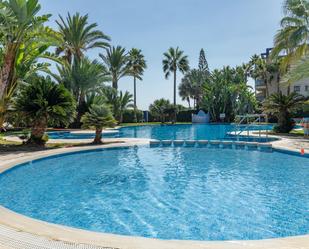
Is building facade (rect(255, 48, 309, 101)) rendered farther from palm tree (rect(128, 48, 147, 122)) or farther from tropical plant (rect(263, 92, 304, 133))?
tropical plant (rect(263, 92, 304, 133))

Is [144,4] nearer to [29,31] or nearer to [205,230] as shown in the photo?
[29,31]

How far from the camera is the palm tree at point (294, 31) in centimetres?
2022

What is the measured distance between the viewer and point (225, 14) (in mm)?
19828

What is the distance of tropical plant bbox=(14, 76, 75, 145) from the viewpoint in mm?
15039

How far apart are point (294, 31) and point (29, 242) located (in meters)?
22.2

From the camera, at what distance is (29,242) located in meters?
3.80

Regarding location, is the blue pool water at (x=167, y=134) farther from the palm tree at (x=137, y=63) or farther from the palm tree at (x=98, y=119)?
the palm tree at (x=137, y=63)

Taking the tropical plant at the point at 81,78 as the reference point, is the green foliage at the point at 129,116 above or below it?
below

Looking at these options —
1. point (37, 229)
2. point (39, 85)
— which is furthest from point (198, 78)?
point (37, 229)

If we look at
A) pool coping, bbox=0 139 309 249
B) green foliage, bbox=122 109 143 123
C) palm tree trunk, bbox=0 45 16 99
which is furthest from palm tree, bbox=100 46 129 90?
pool coping, bbox=0 139 309 249

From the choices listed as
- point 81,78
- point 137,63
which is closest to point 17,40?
point 81,78

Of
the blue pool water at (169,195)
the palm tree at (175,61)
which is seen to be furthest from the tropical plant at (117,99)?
the blue pool water at (169,195)

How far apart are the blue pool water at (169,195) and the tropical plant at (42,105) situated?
10.7 feet

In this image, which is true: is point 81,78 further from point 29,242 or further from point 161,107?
point 29,242
